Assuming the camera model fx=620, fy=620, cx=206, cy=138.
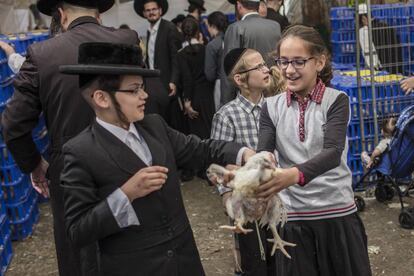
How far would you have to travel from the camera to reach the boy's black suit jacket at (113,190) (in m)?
2.59

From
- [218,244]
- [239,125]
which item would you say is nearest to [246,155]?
[239,125]

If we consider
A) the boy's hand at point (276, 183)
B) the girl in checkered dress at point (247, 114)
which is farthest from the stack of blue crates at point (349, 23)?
the boy's hand at point (276, 183)

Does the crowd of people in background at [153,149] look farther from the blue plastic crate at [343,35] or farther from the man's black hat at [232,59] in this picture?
the blue plastic crate at [343,35]

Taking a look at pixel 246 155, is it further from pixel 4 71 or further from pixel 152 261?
pixel 4 71

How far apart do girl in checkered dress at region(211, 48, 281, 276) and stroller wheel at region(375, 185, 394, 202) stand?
2632 millimetres

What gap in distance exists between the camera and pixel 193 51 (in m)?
8.44

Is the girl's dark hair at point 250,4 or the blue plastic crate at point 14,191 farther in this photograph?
the girl's dark hair at point 250,4

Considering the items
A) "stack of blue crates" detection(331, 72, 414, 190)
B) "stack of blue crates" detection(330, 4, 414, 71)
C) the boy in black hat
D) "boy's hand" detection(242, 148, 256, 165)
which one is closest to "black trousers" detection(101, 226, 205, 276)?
the boy in black hat

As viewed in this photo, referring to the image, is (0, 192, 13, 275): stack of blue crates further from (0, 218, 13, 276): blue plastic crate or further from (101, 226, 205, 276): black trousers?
(101, 226, 205, 276): black trousers

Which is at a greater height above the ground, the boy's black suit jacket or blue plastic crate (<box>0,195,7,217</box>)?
the boy's black suit jacket

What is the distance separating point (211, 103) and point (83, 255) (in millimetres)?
5639

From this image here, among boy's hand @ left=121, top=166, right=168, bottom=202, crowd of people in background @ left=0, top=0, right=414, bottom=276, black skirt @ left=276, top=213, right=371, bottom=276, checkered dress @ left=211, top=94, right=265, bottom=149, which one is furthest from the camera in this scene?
checkered dress @ left=211, top=94, right=265, bottom=149

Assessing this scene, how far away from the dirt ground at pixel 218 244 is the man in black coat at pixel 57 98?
2036 mm

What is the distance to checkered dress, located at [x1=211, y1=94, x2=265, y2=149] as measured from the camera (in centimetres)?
416
